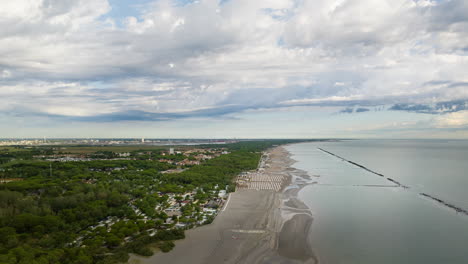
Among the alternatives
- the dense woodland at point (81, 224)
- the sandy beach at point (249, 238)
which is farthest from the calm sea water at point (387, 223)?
the dense woodland at point (81, 224)

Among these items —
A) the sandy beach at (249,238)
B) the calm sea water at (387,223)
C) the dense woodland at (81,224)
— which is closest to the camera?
the dense woodland at (81,224)

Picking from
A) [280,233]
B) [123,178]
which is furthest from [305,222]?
[123,178]

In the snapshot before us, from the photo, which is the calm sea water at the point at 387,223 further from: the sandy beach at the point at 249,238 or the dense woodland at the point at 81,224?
the dense woodland at the point at 81,224

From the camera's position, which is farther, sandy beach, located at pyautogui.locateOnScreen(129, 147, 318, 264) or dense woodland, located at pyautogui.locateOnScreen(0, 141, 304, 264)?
sandy beach, located at pyautogui.locateOnScreen(129, 147, 318, 264)

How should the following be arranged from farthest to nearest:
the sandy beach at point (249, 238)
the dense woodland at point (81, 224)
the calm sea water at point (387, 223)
Answer: the calm sea water at point (387, 223)
the sandy beach at point (249, 238)
the dense woodland at point (81, 224)

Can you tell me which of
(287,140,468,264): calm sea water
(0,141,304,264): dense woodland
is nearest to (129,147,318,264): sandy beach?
(0,141,304,264): dense woodland

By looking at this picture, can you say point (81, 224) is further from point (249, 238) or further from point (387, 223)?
point (387, 223)

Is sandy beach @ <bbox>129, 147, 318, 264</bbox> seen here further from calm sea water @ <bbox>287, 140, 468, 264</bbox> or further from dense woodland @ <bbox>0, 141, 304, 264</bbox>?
calm sea water @ <bbox>287, 140, 468, 264</bbox>

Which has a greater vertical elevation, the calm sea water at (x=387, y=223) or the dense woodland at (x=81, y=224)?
the dense woodland at (x=81, y=224)

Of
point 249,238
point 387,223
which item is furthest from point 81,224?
point 387,223
